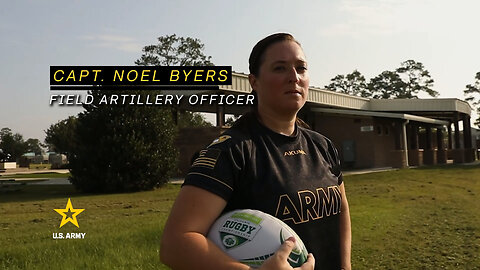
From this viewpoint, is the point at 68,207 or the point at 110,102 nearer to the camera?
the point at 68,207

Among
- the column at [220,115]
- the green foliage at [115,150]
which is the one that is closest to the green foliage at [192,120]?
the column at [220,115]

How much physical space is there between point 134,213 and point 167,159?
337 inches

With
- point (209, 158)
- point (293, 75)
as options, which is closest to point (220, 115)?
point (293, 75)

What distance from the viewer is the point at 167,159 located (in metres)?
20.5

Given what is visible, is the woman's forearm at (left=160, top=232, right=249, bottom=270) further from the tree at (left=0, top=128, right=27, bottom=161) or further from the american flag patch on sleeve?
the tree at (left=0, top=128, right=27, bottom=161)

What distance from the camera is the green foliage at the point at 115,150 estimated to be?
19125 mm

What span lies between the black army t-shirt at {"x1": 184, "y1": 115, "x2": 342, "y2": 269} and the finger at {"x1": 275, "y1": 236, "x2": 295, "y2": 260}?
0.75 feet

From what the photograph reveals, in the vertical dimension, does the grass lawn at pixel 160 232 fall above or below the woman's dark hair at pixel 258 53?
below

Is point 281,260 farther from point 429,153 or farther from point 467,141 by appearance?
point 467,141

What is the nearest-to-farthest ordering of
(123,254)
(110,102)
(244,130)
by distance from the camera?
1. (244,130)
2. (123,254)
3. (110,102)

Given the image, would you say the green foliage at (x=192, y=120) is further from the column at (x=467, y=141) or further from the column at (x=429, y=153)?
the column at (x=467, y=141)

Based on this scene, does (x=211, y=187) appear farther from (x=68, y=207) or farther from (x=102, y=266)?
(x=68, y=207)

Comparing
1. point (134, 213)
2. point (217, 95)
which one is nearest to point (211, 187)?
point (134, 213)

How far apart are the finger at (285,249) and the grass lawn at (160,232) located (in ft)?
15.7
